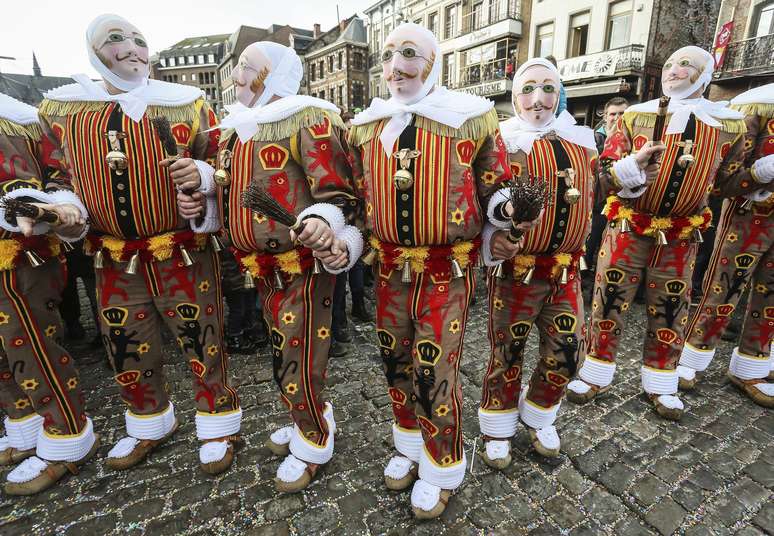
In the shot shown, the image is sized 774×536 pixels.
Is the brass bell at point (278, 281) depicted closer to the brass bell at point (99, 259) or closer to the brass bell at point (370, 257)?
the brass bell at point (370, 257)

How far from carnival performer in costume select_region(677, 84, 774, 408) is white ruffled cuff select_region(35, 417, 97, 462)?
4.44m

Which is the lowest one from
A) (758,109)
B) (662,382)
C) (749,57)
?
(662,382)

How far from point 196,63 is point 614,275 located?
227 ft

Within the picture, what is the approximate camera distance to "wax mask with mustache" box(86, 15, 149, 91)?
217 centimetres

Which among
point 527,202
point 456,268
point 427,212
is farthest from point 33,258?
point 527,202

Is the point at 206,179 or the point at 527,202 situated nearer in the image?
the point at 527,202

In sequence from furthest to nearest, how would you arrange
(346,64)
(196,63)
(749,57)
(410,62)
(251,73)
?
(196,63)
(346,64)
(749,57)
(251,73)
(410,62)

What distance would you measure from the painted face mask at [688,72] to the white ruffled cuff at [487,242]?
179 centimetres

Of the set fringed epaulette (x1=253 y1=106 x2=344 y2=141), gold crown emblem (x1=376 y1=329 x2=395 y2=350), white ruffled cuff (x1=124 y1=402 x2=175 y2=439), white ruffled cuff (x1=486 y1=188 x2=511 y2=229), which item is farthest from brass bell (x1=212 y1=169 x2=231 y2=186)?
white ruffled cuff (x1=124 y1=402 x2=175 y2=439)

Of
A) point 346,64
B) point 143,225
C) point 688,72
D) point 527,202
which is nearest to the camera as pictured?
point 527,202

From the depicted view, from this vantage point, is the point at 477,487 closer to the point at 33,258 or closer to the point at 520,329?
the point at 520,329

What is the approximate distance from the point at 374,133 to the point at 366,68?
125 feet

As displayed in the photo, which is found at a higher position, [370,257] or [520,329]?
[370,257]

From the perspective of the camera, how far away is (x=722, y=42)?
44.2 ft
